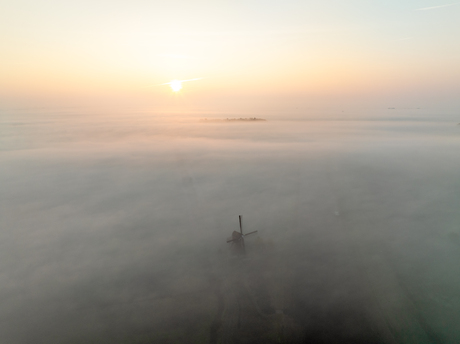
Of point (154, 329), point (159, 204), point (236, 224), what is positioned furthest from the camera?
point (159, 204)

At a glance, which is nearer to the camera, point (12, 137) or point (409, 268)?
point (409, 268)

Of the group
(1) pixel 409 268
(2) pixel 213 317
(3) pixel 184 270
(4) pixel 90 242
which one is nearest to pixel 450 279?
(1) pixel 409 268

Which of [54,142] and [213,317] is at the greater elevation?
[54,142]

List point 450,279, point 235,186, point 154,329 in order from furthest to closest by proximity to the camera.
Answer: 1. point 235,186
2. point 450,279
3. point 154,329

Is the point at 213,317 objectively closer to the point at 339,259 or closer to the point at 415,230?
the point at 339,259

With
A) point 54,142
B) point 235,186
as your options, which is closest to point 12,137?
point 54,142

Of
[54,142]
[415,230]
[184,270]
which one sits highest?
[54,142]

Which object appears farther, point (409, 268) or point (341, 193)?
point (341, 193)

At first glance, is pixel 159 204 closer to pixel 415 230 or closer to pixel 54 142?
pixel 415 230

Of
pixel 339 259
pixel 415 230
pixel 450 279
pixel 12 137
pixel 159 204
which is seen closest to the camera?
pixel 450 279
